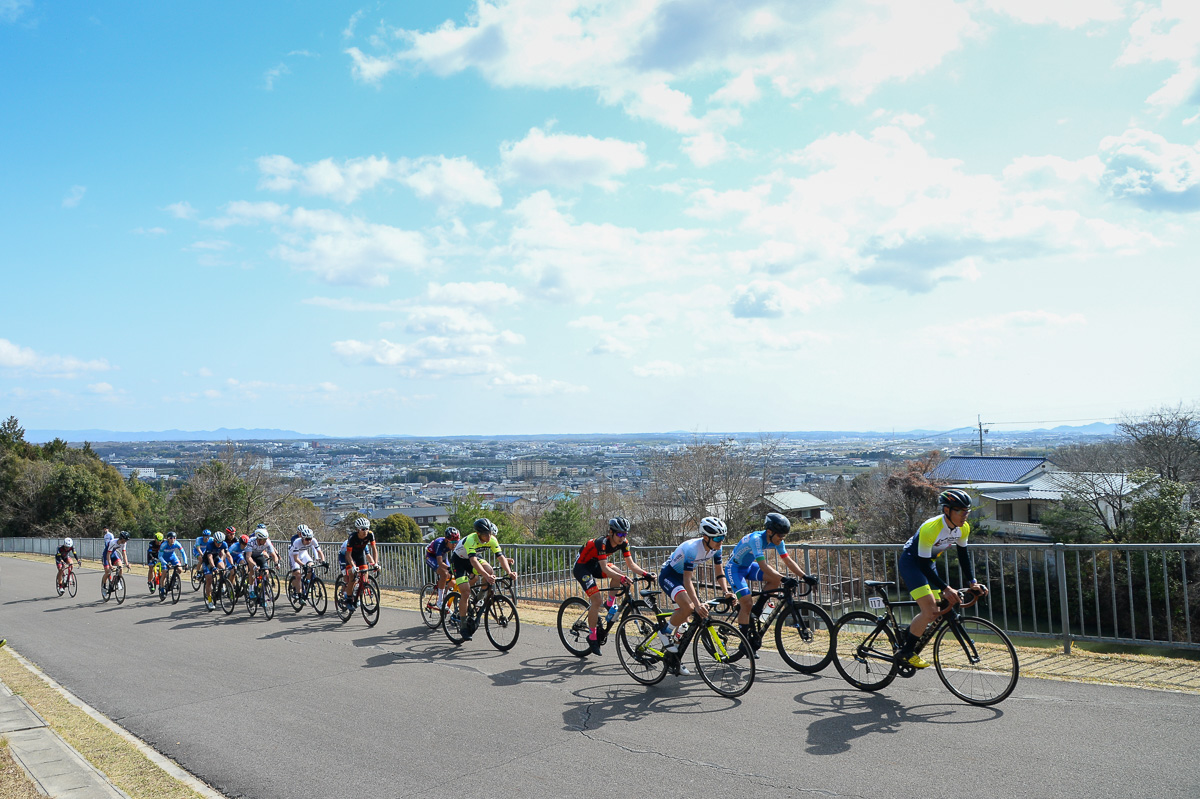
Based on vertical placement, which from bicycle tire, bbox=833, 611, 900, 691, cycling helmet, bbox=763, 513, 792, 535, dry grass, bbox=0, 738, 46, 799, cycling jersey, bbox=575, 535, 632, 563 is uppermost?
cycling helmet, bbox=763, 513, 792, 535

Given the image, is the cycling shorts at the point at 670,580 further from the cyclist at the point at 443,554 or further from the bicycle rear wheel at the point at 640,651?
the cyclist at the point at 443,554

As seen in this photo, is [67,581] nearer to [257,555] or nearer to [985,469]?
[257,555]

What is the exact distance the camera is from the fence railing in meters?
8.46

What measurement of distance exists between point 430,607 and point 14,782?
672cm

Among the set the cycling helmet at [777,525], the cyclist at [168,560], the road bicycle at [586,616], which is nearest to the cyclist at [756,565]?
the cycling helmet at [777,525]

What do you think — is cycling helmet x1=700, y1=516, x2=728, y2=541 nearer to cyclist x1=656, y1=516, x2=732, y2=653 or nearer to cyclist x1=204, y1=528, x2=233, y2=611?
cyclist x1=656, y1=516, x2=732, y2=653

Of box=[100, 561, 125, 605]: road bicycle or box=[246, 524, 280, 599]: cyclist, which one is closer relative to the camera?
box=[246, 524, 280, 599]: cyclist

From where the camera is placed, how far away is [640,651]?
820 cm

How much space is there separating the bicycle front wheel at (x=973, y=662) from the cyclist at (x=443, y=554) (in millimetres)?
6813

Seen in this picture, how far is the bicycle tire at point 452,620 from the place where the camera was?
35.9 ft

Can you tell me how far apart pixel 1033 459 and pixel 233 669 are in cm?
5819

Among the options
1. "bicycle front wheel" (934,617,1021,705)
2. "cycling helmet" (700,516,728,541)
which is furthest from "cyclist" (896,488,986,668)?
"cycling helmet" (700,516,728,541)

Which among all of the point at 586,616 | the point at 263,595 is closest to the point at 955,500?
the point at 586,616

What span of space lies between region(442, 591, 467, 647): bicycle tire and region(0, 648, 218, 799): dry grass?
173 inches
